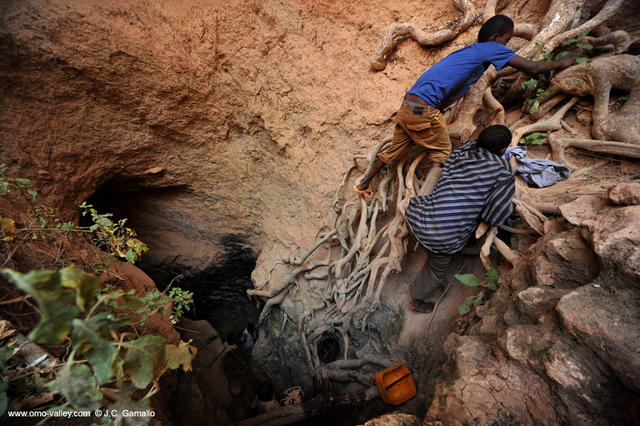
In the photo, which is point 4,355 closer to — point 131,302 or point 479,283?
point 131,302

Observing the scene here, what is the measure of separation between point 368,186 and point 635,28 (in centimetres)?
250

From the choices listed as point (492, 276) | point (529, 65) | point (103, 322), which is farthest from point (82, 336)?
point (529, 65)

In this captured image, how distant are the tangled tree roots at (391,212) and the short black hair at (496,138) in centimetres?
39

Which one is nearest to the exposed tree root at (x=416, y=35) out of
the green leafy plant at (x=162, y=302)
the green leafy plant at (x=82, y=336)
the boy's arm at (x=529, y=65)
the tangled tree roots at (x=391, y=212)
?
the tangled tree roots at (x=391, y=212)

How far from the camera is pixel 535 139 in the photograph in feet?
6.70

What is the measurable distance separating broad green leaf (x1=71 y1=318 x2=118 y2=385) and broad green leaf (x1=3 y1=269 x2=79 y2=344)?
0.10 feet

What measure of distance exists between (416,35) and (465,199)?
75.4 inches

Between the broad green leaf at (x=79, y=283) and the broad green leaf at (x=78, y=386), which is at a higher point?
the broad green leaf at (x=79, y=283)

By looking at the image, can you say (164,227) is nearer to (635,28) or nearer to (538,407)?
(538,407)

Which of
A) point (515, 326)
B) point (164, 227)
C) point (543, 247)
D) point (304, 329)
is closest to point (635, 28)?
point (543, 247)

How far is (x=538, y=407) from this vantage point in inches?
39.4

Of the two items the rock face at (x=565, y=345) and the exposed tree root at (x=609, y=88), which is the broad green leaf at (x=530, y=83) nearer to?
the exposed tree root at (x=609, y=88)

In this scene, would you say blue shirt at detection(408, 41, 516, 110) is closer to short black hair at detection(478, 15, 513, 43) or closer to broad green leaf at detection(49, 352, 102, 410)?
short black hair at detection(478, 15, 513, 43)

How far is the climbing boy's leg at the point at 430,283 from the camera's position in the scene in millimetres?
2006
